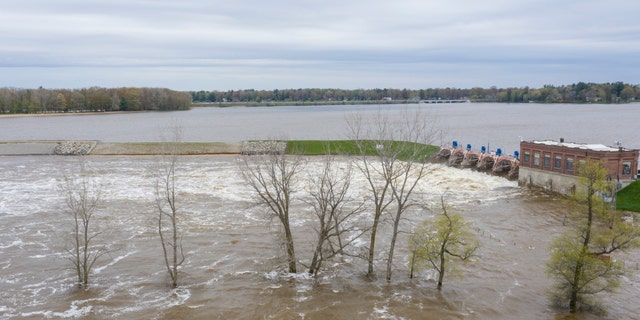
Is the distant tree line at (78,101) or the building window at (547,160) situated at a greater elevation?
the distant tree line at (78,101)

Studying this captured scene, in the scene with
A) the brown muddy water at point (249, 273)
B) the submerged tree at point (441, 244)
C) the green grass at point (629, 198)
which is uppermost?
the submerged tree at point (441, 244)

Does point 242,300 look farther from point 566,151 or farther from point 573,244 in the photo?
point 566,151

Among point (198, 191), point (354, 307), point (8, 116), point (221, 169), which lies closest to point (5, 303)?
point (354, 307)

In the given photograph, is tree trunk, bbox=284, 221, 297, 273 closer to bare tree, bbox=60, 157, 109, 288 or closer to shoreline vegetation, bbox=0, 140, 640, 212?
bare tree, bbox=60, 157, 109, 288

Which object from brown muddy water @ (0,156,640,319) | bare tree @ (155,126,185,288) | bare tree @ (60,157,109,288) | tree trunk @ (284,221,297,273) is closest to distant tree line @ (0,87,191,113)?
brown muddy water @ (0,156,640,319)

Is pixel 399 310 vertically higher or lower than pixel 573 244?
lower

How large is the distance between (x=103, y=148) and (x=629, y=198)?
249ft

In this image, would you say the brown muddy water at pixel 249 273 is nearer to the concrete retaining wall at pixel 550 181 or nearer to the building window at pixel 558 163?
the concrete retaining wall at pixel 550 181

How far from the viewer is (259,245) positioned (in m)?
33.9

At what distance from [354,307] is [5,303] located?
17278mm

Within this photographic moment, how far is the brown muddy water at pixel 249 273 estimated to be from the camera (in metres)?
24.2

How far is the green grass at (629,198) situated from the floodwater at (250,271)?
490 cm

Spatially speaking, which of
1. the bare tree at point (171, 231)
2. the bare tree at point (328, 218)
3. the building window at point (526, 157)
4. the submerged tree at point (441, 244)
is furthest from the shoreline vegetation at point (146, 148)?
the submerged tree at point (441, 244)

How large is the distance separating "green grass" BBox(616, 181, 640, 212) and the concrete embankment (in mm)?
56258
